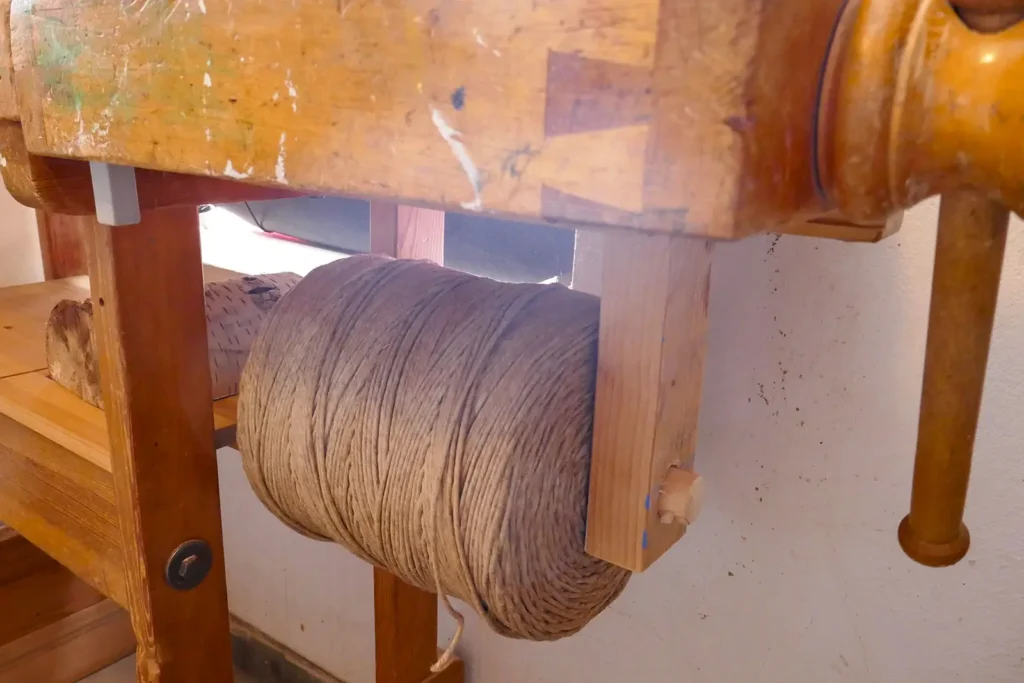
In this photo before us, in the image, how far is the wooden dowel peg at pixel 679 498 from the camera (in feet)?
1.45

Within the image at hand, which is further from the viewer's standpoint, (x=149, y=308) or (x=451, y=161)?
(x=149, y=308)

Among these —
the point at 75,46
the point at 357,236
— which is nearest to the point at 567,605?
the point at 75,46

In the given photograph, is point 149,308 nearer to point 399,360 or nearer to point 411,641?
point 399,360

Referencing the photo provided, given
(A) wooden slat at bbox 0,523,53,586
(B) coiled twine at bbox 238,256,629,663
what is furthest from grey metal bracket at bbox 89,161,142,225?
(A) wooden slat at bbox 0,523,53,586

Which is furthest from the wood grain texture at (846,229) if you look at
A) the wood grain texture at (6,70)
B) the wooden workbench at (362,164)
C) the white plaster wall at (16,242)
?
the white plaster wall at (16,242)

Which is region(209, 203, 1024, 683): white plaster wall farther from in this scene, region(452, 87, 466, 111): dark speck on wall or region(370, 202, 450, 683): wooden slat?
region(452, 87, 466, 111): dark speck on wall

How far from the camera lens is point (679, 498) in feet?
1.45

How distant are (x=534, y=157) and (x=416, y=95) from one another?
0.19 ft

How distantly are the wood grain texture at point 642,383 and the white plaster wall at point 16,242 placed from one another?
43.1 inches

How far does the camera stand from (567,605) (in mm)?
509

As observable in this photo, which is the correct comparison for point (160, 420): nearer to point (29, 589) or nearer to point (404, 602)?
point (404, 602)

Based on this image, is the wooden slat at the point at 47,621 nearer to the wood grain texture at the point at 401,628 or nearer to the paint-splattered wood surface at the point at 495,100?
the wood grain texture at the point at 401,628

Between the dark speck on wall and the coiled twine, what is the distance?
196mm

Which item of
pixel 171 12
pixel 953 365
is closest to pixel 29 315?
pixel 171 12
